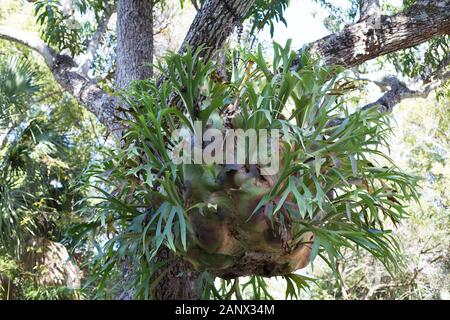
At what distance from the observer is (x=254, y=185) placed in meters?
1.39

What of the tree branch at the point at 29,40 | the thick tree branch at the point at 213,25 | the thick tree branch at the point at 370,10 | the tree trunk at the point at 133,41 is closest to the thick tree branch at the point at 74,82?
the tree branch at the point at 29,40

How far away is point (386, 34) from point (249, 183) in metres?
1.27

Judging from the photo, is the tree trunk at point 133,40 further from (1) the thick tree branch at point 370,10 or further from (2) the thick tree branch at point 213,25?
(1) the thick tree branch at point 370,10

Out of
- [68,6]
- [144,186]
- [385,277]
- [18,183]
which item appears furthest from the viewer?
[385,277]

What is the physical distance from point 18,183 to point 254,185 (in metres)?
3.42

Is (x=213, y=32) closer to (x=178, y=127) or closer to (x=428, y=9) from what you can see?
(x=178, y=127)

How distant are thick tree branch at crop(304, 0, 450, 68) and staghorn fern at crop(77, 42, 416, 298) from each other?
64 cm

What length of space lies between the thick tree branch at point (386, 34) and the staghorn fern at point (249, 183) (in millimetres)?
638

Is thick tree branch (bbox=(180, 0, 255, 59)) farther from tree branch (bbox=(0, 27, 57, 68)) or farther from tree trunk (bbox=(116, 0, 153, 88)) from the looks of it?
tree branch (bbox=(0, 27, 57, 68))

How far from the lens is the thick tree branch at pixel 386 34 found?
7.61 ft

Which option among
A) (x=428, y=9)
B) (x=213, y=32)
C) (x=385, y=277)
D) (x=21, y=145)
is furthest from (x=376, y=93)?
(x=213, y=32)

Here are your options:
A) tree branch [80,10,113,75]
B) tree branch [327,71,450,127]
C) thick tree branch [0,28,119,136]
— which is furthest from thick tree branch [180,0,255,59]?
tree branch [80,10,113,75]

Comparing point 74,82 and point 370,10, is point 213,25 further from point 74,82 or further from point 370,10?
point 74,82

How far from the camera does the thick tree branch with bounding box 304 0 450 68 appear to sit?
91.3 inches
